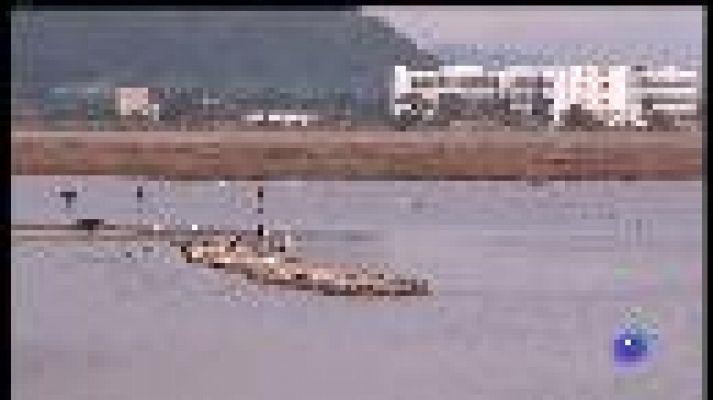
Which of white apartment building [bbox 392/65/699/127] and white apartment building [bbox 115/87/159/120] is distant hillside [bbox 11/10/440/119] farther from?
white apartment building [bbox 115/87/159/120]

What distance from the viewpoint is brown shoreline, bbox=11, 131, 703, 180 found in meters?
22.0

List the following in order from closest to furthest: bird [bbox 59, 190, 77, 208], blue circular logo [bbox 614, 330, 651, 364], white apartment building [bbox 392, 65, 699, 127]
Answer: blue circular logo [bbox 614, 330, 651, 364] < bird [bbox 59, 190, 77, 208] < white apartment building [bbox 392, 65, 699, 127]

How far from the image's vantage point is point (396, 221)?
1389 cm

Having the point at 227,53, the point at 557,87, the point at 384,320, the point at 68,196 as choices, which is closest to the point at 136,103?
the point at 557,87

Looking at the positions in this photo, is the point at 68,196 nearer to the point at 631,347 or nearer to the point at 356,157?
the point at 356,157

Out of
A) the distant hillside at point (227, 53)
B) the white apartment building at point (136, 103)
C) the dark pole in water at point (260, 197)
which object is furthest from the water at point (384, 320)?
the distant hillside at point (227, 53)

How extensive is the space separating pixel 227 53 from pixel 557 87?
2112cm

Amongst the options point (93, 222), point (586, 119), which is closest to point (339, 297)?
point (93, 222)

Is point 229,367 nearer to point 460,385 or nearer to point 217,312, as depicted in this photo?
point 460,385

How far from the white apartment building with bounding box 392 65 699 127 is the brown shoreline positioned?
1138 centimetres

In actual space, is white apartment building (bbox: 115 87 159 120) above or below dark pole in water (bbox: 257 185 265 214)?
above

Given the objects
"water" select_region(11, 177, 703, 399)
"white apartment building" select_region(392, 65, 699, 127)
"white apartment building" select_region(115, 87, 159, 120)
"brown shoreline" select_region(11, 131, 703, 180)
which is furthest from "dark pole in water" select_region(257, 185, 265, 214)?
"white apartment building" select_region(392, 65, 699, 127)

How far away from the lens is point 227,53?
195 feet

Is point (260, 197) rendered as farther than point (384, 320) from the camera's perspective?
Yes
